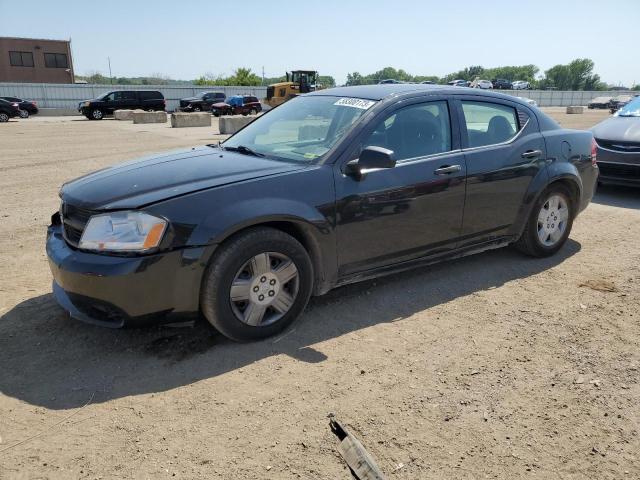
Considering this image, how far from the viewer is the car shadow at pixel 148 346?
120 inches

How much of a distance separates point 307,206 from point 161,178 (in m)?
1.00

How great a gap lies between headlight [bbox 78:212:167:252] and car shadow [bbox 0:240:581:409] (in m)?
0.73

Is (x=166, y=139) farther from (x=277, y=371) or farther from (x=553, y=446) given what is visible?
(x=553, y=446)

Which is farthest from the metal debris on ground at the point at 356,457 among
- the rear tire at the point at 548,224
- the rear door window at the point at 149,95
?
the rear door window at the point at 149,95

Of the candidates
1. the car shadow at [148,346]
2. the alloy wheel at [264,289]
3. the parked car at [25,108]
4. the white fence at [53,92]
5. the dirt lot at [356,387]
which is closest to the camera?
the dirt lot at [356,387]

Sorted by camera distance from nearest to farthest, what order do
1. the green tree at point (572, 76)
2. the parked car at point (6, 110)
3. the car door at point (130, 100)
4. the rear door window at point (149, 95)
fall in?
1. the parked car at point (6, 110)
2. the car door at point (130, 100)
3. the rear door window at point (149, 95)
4. the green tree at point (572, 76)

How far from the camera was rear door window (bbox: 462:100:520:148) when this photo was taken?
14.9 feet

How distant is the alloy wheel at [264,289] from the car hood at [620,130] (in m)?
6.79

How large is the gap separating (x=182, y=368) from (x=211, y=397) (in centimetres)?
38

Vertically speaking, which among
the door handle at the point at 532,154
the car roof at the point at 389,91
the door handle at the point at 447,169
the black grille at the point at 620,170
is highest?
the car roof at the point at 389,91

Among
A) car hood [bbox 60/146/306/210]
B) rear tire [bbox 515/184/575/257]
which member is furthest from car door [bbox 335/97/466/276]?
rear tire [bbox 515/184/575/257]

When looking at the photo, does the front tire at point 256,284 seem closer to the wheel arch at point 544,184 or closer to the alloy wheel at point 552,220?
the wheel arch at point 544,184

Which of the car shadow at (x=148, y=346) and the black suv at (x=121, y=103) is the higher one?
the black suv at (x=121, y=103)

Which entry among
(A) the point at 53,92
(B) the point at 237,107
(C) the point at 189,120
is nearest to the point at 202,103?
(B) the point at 237,107
